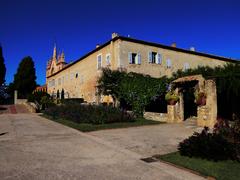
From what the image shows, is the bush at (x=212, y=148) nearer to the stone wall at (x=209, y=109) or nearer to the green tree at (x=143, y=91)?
the stone wall at (x=209, y=109)

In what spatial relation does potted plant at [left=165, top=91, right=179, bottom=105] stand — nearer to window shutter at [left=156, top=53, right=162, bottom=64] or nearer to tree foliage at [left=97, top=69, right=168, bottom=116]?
tree foliage at [left=97, top=69, right=168, bottom=116]

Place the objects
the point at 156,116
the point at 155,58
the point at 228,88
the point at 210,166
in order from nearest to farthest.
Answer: the point at 210,166 < the point at 228,88 < the point at 156,116 < the point at 155,58

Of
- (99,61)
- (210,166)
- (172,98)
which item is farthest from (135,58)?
(210,166)

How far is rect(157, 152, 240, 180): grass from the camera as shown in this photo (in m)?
5.18

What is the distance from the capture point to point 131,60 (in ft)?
80.9

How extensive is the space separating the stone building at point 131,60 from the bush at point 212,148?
17.6m

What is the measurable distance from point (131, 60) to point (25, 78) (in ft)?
135

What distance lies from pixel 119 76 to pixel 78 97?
51.1ft

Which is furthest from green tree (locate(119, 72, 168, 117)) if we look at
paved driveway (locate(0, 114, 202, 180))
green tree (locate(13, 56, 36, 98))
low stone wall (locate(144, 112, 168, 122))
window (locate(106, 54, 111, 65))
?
green tree (locate(13, 56, 36, 98))

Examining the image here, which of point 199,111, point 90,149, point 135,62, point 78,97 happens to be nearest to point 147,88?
point 199,111

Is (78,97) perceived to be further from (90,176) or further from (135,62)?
(90,176)

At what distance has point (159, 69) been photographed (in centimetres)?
2658

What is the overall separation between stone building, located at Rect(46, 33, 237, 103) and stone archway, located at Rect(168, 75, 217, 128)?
905 cm

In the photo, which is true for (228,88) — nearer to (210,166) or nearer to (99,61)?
(210,166)
